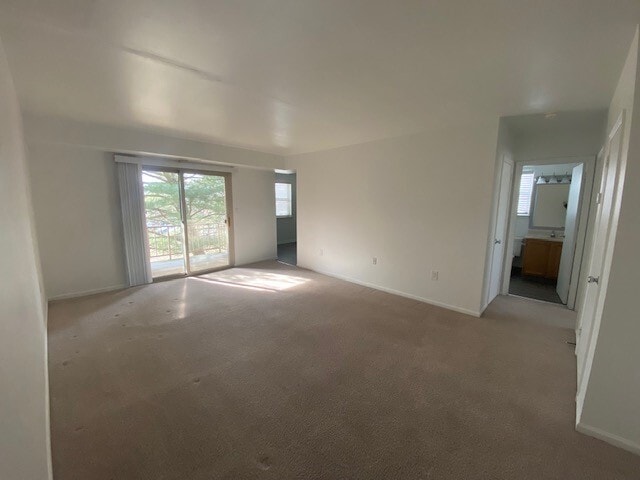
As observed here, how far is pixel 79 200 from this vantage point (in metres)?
3.71

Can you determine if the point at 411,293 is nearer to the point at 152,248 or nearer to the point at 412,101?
the point at 412,101

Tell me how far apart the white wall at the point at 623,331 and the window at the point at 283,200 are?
693 centimetres

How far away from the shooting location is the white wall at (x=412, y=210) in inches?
126

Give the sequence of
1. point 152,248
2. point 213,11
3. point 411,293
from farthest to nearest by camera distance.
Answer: point 152,248, point 411,293, point 213,11

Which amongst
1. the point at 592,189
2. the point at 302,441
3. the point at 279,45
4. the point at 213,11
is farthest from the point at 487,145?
the point at 302,441

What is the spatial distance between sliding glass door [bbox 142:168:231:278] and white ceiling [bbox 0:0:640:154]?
67.0 inches

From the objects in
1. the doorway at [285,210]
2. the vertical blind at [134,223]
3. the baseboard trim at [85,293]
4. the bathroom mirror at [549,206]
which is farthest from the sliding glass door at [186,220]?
the bathroom mirror at [549,206]

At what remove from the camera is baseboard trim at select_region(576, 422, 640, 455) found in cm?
155

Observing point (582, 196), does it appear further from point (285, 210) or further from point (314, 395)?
point (285, 210)

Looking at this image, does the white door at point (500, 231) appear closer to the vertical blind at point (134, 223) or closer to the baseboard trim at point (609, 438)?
the baseboard trim at point (609, 438)

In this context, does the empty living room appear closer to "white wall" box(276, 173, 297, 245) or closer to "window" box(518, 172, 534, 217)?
"window" box(518, 172, 534, 217)

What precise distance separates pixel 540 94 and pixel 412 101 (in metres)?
1.07

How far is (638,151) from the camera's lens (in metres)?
1.43

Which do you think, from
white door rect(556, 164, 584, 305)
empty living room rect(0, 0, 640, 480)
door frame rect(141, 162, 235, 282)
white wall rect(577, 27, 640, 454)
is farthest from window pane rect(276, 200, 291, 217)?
white wall rect(577, 27, 640, 454)
